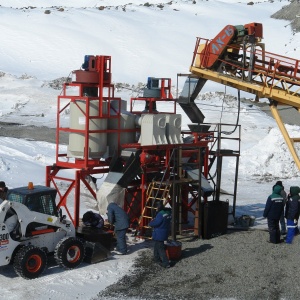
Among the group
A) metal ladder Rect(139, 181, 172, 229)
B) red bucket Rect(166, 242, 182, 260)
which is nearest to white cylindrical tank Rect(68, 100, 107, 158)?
metal ladder Rect(139, 181, 172, 229)

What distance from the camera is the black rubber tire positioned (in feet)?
39.4

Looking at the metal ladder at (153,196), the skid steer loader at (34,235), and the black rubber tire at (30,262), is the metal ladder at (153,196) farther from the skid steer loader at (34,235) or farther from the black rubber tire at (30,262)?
the black rubber tire at (30,262)

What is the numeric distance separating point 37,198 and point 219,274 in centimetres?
421

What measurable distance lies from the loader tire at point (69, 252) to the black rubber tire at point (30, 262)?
39cm

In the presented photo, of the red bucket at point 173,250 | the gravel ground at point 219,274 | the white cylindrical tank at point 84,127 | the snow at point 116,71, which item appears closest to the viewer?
the gravel ground at point 219,274

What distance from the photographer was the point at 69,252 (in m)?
13.0

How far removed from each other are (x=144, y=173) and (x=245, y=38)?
475 cm

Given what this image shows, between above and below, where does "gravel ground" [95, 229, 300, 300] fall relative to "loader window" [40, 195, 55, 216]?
below

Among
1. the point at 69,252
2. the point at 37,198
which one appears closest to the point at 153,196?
the point at 69,252

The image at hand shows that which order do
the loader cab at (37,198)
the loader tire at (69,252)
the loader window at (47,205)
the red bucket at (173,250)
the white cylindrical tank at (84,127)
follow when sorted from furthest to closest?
the white cylindrical tank at (84,127) → the red bucket at (173,250) → the loader window at (47,205) → the loader tire at (69,252) → the loader cab at (37,198)

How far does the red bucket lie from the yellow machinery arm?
4.20 meters

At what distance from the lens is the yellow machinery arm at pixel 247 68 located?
1603 cm

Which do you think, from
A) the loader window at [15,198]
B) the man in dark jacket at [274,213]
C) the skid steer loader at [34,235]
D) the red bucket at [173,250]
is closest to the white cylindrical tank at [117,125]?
the skid steer loader at [34,235]

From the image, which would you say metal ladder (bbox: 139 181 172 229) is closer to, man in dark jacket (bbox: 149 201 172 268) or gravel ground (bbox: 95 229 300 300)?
gravel ground (bbox: 95 229 300 300)
